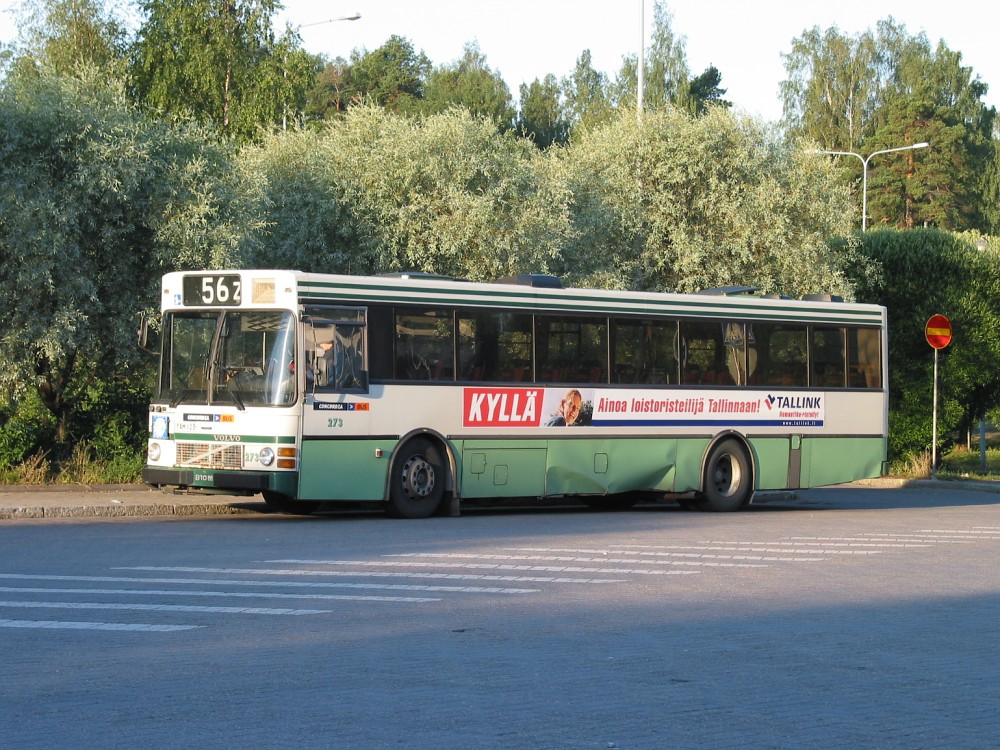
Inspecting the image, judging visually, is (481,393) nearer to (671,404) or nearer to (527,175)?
(671,404)

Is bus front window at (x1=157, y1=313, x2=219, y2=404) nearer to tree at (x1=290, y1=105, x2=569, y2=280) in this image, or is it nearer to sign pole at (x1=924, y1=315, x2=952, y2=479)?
tree at (x1=290, y1=105, x2=569, y2=280)

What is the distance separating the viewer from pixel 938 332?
99.6 ft

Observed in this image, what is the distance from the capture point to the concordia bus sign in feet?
64.5

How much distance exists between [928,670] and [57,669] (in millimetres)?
4928

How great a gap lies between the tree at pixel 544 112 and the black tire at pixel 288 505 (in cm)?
7157

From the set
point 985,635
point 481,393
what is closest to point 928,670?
point 985,635

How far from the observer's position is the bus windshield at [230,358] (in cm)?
1777

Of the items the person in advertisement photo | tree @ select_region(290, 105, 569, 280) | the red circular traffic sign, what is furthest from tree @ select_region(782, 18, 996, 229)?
the person in advertisement photo

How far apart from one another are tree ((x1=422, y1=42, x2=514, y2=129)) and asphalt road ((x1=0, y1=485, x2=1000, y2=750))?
7098 centimetres

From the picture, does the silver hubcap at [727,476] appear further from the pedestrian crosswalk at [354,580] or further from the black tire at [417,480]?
the pedestrian crosswalk at [354,580]

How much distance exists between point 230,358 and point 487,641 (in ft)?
32.1

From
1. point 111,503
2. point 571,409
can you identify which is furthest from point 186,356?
point 571,409

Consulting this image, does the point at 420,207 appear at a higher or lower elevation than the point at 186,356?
higher

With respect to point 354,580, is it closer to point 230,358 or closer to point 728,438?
point 230,358
